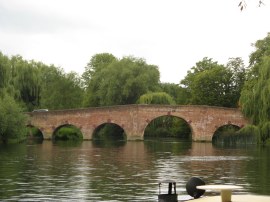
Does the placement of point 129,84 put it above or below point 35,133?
above

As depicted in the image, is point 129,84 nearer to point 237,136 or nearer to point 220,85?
point 220,85

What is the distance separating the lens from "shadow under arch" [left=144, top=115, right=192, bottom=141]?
5662cm

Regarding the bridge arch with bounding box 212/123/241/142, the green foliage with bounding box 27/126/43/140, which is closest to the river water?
the bridge arch with bounding box 212/123/241/142

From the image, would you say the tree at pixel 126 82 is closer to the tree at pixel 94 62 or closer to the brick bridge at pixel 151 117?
the brick bridge at pixel 151 117

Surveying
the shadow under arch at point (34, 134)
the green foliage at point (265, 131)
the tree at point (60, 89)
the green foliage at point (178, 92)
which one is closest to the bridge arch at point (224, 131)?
the green foliage at point (265, 131)

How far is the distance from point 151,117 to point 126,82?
273 inches

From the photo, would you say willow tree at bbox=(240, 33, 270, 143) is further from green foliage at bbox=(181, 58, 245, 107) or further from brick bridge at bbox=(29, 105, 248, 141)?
green foliage at bbox=(181, 58, 245, 107)

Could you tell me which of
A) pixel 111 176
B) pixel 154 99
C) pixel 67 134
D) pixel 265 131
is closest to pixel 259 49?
pixel 154 99

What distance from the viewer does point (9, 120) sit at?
37.2 metres

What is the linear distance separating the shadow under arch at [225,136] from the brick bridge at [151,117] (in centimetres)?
77

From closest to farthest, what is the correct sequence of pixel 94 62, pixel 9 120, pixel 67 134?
pixel 9 120, pixel 67 134, pixel 94 62

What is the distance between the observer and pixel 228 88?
55.2 meters

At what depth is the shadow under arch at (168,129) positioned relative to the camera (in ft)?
186

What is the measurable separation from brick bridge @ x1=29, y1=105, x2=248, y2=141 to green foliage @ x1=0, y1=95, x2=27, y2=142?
10039 millimetres
